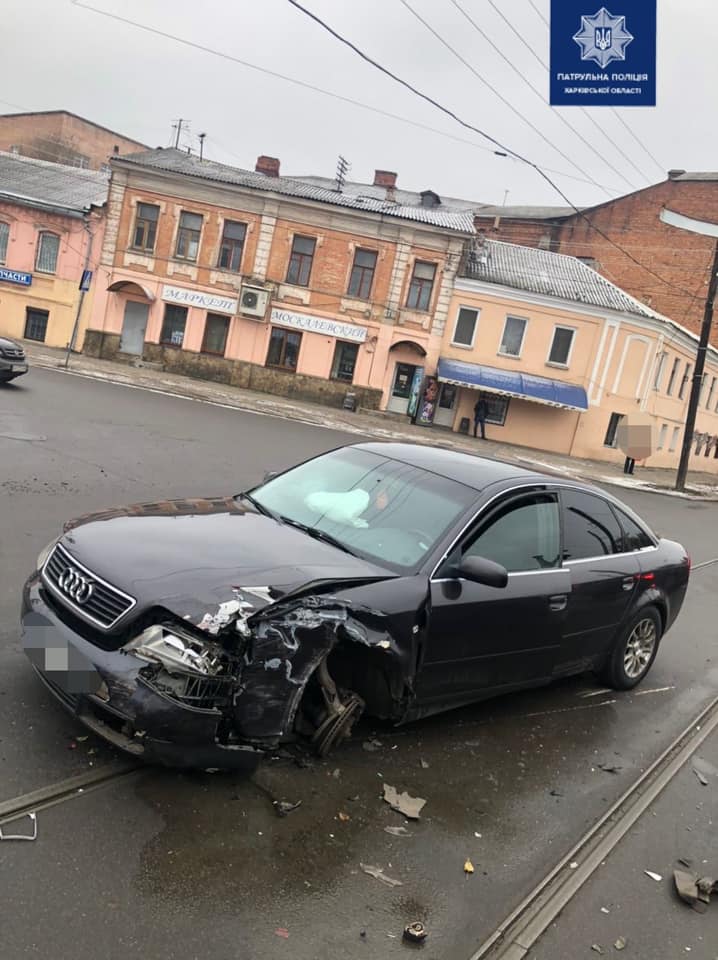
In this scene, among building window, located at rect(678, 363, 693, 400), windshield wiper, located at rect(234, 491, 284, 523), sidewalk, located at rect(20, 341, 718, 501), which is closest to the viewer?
windshield wiper, located at rect(234, 491, 284, 523)

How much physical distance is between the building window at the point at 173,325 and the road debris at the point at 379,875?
106 ft

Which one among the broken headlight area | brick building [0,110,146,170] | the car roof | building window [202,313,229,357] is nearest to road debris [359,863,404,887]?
the broken headlight area

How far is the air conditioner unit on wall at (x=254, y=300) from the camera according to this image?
1296 inches

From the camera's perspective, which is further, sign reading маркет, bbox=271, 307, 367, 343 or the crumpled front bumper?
sign reading маркет, bbox=271, 307, 367, 343

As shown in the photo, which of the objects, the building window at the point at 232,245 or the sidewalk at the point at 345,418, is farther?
the building window at the point at 232,245

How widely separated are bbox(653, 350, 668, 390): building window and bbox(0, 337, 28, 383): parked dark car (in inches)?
1058

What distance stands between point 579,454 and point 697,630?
2629cm

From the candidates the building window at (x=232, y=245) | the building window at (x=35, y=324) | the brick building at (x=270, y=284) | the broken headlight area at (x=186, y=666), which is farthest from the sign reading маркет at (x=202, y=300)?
the broken headlight area at (x=186, y=666)

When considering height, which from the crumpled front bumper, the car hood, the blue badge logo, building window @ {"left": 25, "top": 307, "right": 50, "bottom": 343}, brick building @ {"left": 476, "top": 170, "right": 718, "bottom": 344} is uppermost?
brick building @ {"left": 476, "top": 170, "right": 718, "bottom": 344}

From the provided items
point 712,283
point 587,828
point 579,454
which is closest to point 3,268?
point 579,454

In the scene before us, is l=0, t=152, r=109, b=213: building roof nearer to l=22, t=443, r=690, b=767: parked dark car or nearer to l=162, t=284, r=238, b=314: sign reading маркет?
l=162, t=284, r=238, b=314: sign reading маркет

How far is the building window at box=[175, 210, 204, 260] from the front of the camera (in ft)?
109

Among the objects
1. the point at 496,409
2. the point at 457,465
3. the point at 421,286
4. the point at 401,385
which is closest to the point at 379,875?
the point at 457,465

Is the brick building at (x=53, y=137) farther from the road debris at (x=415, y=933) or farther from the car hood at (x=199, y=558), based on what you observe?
the road debris at (x=415, y=933)
